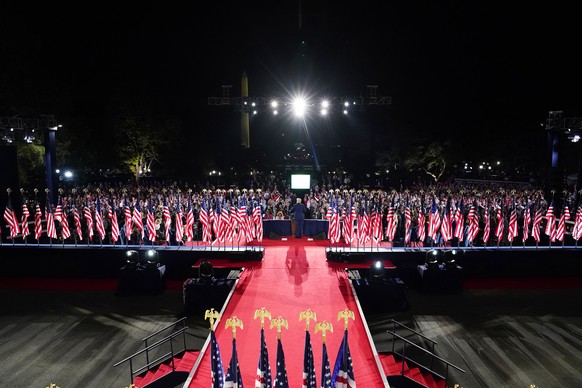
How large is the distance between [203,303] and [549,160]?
29531mm

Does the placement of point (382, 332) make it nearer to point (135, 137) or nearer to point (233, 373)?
point (233, 373)

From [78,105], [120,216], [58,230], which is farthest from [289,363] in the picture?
[78,105]

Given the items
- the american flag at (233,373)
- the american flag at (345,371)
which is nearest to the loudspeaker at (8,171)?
the american flag at (233,373)

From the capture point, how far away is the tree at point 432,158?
48469 millimetres

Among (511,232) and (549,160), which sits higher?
(549,160)

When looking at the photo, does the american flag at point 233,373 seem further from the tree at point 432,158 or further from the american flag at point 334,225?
the tree at point 432,158

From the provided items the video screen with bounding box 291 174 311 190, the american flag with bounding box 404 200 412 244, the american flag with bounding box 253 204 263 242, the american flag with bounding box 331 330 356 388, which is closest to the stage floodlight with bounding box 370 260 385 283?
the american flag with bounding box 404 200 412 244

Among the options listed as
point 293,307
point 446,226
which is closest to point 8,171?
point 293,307

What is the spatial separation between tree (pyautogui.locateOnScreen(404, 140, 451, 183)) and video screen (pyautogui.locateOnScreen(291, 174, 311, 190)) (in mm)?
25160

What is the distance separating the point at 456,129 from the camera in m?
60.5

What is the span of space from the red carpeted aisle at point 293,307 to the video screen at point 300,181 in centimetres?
843

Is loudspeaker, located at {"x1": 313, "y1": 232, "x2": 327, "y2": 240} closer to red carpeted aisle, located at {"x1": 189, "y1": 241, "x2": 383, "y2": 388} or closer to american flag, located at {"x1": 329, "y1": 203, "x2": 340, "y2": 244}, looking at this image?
red carpeted aisle, located at {"x1": 189, "y1": 241, "x2": 383, "y2": 388}

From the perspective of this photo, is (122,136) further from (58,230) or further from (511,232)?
(511,232)

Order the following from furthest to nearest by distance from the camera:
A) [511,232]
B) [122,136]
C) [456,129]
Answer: [456,129]
[122,136]
[511,232]
